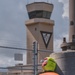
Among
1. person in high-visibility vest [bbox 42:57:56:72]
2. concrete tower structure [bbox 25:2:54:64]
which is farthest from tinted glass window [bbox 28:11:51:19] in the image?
person in high-visibility vest [bbox 42:57:56:72]

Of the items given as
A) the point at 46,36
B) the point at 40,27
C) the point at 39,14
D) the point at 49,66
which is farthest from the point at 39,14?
the point at 49,66

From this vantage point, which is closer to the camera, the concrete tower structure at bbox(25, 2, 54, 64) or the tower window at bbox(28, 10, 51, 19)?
the concrete tower structure at bbox(25, 2, 54, 64)

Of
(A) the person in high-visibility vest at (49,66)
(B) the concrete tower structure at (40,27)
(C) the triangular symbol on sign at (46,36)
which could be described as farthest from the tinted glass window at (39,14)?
(A) the person in high-visibility vest at (49,66)

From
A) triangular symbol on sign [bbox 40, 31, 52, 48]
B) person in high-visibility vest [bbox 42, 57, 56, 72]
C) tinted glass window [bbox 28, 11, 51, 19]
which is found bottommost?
person in high-visibility vest [bbox 42, 57, 56, 72]

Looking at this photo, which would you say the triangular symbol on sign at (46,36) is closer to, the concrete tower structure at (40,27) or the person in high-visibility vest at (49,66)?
the concrete tower structure at (40,27)

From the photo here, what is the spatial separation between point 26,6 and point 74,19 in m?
55.2

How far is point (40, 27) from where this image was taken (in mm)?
60406

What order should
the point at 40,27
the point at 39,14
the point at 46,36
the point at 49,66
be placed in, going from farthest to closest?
the point at 39,14
the point at 46,36
the point at 40,27
the point at 49,66

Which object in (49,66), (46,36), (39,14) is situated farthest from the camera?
(39,14)

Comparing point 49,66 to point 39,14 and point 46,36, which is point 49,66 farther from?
point 39,14

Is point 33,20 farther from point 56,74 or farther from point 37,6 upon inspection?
point 56,74

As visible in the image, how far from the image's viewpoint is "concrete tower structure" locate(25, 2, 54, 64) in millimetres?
60406

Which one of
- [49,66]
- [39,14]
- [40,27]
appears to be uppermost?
[39,14]

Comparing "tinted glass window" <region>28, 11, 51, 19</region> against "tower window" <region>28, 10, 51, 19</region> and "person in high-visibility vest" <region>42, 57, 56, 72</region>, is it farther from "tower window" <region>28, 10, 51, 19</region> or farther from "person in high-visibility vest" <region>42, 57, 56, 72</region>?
"person in high-visibility vest" <region>42, 57, 56, 72</region>
